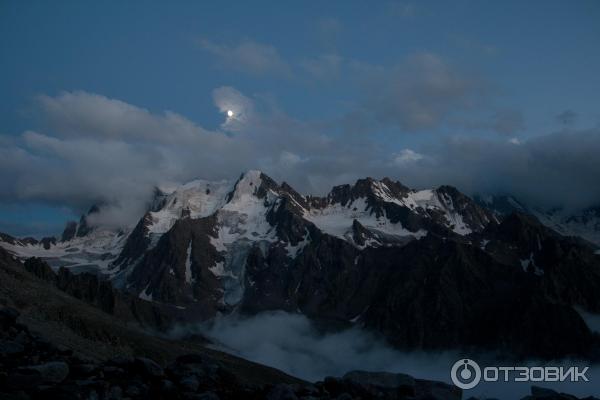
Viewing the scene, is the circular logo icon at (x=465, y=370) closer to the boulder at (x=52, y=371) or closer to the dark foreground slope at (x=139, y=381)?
the dark foreground slope at (x=139, y=381)

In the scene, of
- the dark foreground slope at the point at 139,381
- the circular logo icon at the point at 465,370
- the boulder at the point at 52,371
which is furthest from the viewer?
the circular logo icon at the point at 465,370

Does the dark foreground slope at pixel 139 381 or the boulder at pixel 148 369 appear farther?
the boulder at pixel 148 369

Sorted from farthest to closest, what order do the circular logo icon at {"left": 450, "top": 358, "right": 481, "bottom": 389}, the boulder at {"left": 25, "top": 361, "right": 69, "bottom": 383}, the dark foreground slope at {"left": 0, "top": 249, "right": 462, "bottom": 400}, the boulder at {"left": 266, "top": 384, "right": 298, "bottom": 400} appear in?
the circular logo icon at {"left": 450, "top": 358, "right": 481, "bottom": 389}, the boulder at {"left": 266, "top": 384, "right": 298, "bottom": 400}, the boulder at {"left": 25, "top": 361, "right": 69, "bottom": 383}, the dark foreground slope at {"left": 0, "top": 249, "right": 462, "bottom": 400}

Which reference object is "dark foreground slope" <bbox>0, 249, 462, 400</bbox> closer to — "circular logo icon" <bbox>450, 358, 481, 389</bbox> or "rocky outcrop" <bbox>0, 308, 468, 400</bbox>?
"rocky outcrop" <bbox>0, 308, 468, 400</bbox>

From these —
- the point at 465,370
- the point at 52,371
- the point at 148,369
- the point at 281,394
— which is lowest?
the point at 52,371

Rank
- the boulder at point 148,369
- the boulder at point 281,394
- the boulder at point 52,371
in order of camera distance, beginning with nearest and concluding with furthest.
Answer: the boulder at point 52,371 < the boulder at point 281,394 < the boulder at point 148,369

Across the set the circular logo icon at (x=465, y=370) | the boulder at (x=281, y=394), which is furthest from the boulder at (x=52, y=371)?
the circular logo icon at (x=465, y=370)

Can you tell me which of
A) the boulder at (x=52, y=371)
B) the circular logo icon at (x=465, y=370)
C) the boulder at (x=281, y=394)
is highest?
the circular logo icon at (x=465, y=370)

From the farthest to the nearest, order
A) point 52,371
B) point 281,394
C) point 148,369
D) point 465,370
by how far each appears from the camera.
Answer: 1. point 465,370
2. point 148,369
3. point 281,394
4. point 52,371

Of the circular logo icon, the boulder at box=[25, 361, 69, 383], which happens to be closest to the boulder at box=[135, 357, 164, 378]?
the boulder at box=[25, 361, 69, 383]

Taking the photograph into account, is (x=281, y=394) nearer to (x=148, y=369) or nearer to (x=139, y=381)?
(x=148, y=369)

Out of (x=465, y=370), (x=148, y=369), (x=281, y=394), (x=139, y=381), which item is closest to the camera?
(x=139, y=381)

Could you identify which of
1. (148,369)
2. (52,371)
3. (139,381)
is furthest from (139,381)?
(52,371)

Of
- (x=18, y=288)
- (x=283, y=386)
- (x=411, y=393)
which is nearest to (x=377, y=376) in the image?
(x=411, y=393)
